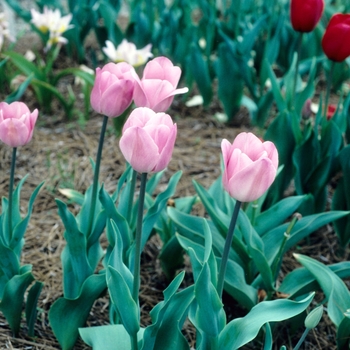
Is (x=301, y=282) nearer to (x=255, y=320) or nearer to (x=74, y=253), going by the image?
(x=255, y=320)

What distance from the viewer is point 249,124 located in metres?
2.88

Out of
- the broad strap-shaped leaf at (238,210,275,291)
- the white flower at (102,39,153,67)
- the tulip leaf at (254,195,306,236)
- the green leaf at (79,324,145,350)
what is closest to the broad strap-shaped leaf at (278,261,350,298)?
the broad strap-shaped leaf at (238,210,275,291)

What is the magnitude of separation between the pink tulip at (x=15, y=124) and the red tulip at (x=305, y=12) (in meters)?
1.01

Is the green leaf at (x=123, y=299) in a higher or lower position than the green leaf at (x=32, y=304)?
higher

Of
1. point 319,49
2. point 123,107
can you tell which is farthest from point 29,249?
point 319,49

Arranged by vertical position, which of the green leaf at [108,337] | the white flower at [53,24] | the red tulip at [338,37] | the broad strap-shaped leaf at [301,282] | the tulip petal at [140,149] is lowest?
the green leaf at [108,337]

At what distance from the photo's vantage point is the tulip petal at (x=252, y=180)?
897 mm

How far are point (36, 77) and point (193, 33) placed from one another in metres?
0.89

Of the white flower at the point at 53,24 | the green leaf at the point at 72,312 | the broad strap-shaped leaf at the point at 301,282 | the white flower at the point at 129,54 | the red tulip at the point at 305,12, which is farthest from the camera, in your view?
the white flower at the point at 53,24

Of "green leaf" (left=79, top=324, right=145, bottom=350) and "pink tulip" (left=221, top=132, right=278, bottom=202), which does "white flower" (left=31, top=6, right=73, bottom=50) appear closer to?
"green leaf" (left=79, top=324, right=145, bottom=350)

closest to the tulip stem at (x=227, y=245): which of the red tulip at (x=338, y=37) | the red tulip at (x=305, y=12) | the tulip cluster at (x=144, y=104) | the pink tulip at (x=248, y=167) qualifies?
the pink tulip at (x=248, y=167)

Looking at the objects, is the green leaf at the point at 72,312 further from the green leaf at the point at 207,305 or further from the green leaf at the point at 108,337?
the green leaf at the point at 207,305

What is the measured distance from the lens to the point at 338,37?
1666 millimetres

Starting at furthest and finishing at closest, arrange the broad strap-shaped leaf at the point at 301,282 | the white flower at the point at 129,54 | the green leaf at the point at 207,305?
the white flower at the point at 129,54, the broad strap-shaped leaf at the point at 301,282, the green leaf at the point at 207,305
